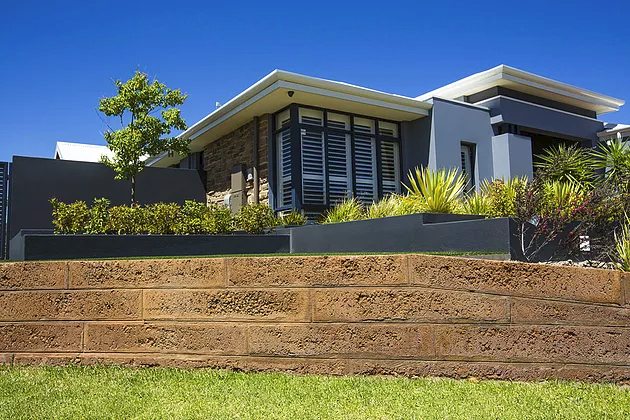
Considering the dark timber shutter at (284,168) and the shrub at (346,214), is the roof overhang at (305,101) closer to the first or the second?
the dark timber shutter at (284,168)

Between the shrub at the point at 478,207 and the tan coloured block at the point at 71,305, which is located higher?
the shrub at the point at 478,207

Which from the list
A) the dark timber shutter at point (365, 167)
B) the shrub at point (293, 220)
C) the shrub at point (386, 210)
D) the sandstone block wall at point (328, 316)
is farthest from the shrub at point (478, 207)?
the sandstone block wall at point (328, 316)

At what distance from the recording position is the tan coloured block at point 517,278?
4180 mm

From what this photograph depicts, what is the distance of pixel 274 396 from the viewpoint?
3.75 meters

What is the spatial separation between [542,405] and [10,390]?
364 centimetres

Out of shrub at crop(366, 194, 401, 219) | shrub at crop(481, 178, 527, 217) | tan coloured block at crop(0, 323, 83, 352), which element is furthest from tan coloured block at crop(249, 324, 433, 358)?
shrub at crop(366, 194, 401, 219)

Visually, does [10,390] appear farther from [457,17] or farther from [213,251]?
[457,17]

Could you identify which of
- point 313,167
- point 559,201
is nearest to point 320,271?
→ point 559,201

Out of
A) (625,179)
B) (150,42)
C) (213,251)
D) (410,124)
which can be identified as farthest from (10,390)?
(410,124)

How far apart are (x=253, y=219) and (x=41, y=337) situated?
6.67 m

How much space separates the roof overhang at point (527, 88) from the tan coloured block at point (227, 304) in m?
11.6

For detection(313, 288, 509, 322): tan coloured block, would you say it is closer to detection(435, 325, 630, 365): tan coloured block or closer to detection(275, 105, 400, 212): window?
detection(435, 325, 630, 365): tan coloured block

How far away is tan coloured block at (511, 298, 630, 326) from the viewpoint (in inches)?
168

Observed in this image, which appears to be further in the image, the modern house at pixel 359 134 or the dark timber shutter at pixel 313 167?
the dark timber shutter at pixel 313 167
